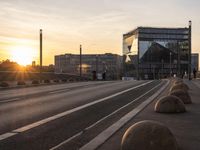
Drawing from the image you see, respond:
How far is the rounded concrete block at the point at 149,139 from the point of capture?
295 inches

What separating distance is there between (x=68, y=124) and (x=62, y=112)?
3279mm

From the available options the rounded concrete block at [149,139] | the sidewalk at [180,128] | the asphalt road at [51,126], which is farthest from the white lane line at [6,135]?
the rounded concrete block at [149,139]

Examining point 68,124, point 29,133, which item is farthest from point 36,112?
point 29,133

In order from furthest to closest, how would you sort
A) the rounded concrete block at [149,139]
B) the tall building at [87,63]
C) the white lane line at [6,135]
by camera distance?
the tall building at [87,63] → the white lane line at [6,135] → the rounded concrete block at [149,139]

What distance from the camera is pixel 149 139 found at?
297 inches

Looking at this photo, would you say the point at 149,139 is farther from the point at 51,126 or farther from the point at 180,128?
the point at 51,126

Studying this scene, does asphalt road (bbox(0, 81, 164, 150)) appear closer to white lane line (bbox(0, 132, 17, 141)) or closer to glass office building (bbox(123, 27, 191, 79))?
white lane line (bbox(0, 132, 17, 141))

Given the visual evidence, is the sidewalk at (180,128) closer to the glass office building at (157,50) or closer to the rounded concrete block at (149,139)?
the rounded concrete block at (149,139)

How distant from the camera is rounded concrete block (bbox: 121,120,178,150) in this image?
7.49 meters

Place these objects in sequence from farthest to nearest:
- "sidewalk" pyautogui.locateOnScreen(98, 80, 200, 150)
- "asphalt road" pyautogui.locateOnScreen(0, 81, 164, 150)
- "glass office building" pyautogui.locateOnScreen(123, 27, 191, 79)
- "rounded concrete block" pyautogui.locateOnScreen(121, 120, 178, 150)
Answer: "glass office building" pyautogui.locateOnScreen(123, 27, 191, 79) → "asphalt road" pyautogui.locateOnScreen(0, 81, 164, 150) → "sidewalk" pyautogui.locateOnScreen(98, 80, 200, 150) → "rounded concrete block" pyautogui.locateOnScreen(121, 120, 178, 150)

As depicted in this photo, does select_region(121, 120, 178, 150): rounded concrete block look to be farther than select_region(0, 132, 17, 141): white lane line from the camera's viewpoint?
No

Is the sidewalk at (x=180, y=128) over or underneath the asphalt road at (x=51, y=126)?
over

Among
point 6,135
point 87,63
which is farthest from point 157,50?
point 6,135

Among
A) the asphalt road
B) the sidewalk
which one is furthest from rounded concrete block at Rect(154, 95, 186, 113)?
the asphalt road
